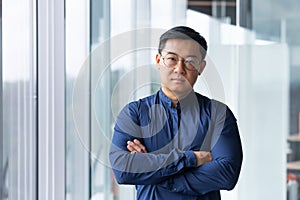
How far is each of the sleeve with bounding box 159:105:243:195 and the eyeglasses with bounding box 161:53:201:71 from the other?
0.15 metres

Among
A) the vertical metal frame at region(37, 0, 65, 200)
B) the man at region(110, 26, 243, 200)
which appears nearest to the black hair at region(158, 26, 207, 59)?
the man at region(110, 26, 243, 200)

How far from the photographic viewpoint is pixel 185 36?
5.17 feet

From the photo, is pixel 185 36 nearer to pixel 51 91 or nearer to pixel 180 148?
pixel 180 148

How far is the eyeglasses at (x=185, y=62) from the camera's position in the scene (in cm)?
156

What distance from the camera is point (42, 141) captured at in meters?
1.82

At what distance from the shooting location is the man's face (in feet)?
5.09

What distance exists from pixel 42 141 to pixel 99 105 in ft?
0.67

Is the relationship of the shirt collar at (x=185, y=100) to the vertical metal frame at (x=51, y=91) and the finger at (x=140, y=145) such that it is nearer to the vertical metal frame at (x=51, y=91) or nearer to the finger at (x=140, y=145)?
the finger at (x=140, y=145)

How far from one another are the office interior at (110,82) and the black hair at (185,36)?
2 cm

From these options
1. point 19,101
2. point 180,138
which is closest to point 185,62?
point 180,138

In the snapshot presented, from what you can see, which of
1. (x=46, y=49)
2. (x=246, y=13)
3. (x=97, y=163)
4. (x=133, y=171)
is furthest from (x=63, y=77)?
(x=246, y=13)

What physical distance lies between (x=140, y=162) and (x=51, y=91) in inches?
16.2

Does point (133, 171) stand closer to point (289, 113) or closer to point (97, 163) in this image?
point (97, 163)

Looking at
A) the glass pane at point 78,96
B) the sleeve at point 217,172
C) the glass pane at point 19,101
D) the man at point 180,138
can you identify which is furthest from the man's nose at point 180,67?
the glass pane at point 19,101
